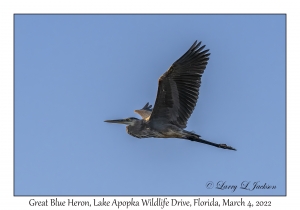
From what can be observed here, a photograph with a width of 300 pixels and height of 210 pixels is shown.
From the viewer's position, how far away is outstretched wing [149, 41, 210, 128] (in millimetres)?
18375

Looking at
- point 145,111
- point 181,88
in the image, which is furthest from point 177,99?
point 145,111

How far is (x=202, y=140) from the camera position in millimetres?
19266

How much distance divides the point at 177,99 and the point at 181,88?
0.29 m

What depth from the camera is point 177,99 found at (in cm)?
1872

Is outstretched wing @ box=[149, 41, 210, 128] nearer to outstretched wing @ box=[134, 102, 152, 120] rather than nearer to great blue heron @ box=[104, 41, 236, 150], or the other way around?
great blue heron @ box=[104, 41, 236, 150]

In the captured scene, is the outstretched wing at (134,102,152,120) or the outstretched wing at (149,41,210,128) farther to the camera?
the outstretched wing at (134,102,152,120)

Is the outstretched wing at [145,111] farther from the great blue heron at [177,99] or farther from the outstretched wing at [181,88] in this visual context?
the outstretched wing at [181,88]

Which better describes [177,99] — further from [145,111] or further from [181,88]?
[145,111]

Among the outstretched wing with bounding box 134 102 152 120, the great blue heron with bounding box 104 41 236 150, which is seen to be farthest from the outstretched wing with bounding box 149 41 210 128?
the outstretched wing with bounding box 134 102 152 120

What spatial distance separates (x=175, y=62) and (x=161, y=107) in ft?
3.79

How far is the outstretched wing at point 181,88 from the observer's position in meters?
18.4

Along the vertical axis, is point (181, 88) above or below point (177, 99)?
above
